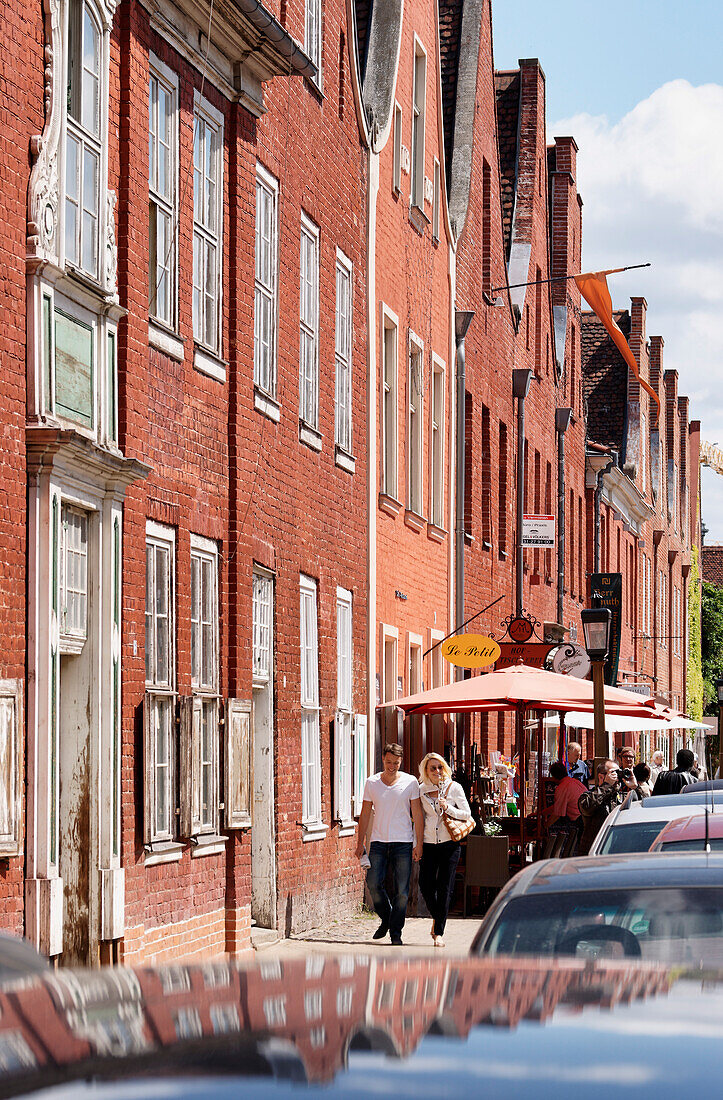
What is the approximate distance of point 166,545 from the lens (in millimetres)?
13305

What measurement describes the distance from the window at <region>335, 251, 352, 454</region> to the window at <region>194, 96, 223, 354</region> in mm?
4750

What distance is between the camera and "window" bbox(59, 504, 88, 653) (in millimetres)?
11219

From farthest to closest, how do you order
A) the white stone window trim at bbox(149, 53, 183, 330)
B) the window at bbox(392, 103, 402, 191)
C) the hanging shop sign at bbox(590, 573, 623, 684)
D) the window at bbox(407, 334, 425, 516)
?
the hanging shop sign at bbox(590, 573, 623, 684) → the window at bbox(407, 334, 425, 516) → the window at bbox(392, 103, 402, 191) → the white stone window trim at bbox(149, 53, 183, 330)

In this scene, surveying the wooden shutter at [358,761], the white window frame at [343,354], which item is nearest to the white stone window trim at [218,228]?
the white window frame at [343,354]

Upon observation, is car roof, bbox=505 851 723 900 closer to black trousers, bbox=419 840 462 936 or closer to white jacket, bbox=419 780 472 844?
white jacket, bbox=419 780 472 844

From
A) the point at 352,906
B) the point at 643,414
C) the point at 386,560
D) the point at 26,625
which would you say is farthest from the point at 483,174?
the point at 643,414

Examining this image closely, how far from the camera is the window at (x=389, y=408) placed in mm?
22203

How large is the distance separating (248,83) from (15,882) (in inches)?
317

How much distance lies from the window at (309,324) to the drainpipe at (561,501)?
20.5 m

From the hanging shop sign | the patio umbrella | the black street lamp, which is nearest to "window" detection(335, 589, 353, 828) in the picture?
the patio umbrella

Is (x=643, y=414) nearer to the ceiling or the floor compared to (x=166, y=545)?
nearer to the ceiling

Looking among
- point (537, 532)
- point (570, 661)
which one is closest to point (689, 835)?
point (570, 661)

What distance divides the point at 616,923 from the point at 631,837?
3428 mm

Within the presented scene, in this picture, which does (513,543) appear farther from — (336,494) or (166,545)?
(166,545)
